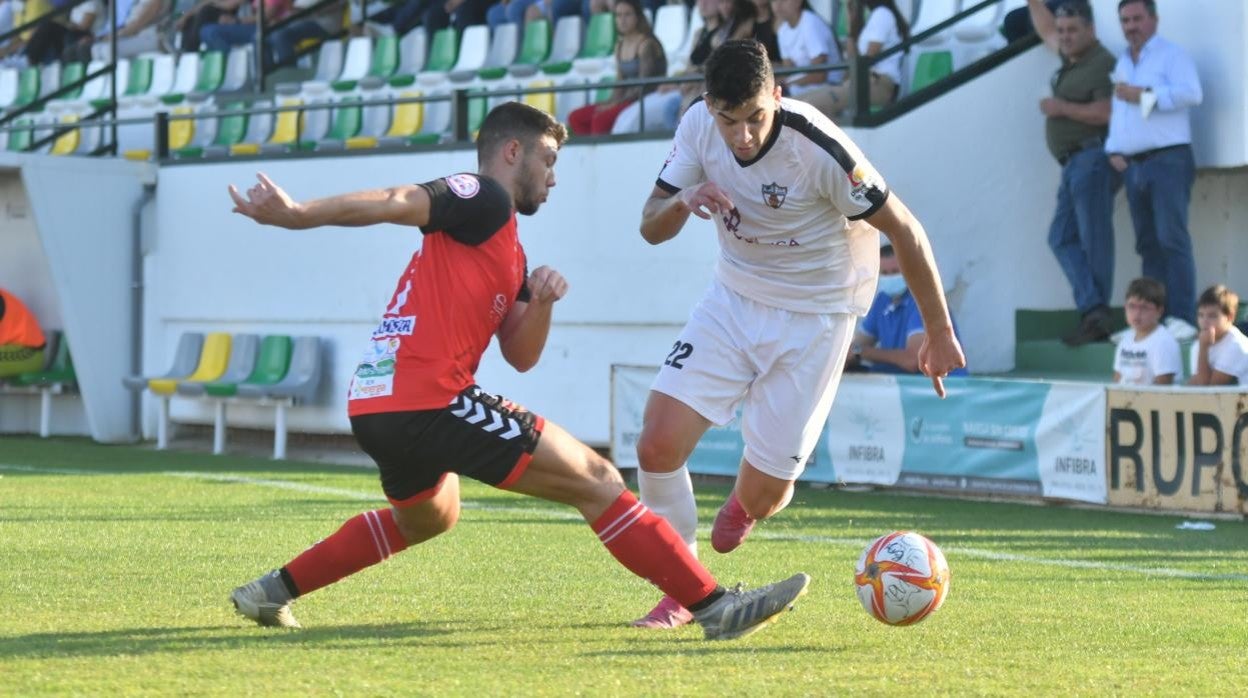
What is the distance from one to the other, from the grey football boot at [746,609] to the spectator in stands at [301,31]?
1732 centimetres

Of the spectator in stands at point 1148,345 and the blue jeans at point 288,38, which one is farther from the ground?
the blue jeans at point 288,38

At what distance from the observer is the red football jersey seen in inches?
241

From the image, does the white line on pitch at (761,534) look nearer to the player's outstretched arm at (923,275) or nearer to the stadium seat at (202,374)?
the player's outstretched arm at (923,275)

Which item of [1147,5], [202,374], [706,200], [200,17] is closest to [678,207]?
[706,200]

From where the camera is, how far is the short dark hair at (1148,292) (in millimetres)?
12594

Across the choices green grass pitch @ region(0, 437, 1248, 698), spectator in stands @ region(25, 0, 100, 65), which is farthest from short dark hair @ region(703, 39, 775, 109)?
spectator in stands @ region(25, 0, 100, 65)

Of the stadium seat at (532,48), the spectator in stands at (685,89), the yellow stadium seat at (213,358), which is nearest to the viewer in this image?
the spectator in stands at (685,89)

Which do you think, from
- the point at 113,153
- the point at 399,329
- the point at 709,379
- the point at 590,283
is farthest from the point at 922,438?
the point at 113,153

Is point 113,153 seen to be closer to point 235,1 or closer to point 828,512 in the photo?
point 235,1

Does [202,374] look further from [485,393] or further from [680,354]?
[485,393]

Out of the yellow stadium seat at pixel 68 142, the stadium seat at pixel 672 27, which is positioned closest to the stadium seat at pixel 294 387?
the stadium seat at pixel 672 27

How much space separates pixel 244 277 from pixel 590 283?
438cm

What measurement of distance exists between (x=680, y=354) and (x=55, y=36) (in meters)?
21.4

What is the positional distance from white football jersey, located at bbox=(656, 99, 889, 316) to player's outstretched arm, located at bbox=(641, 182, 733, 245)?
0.59ft
